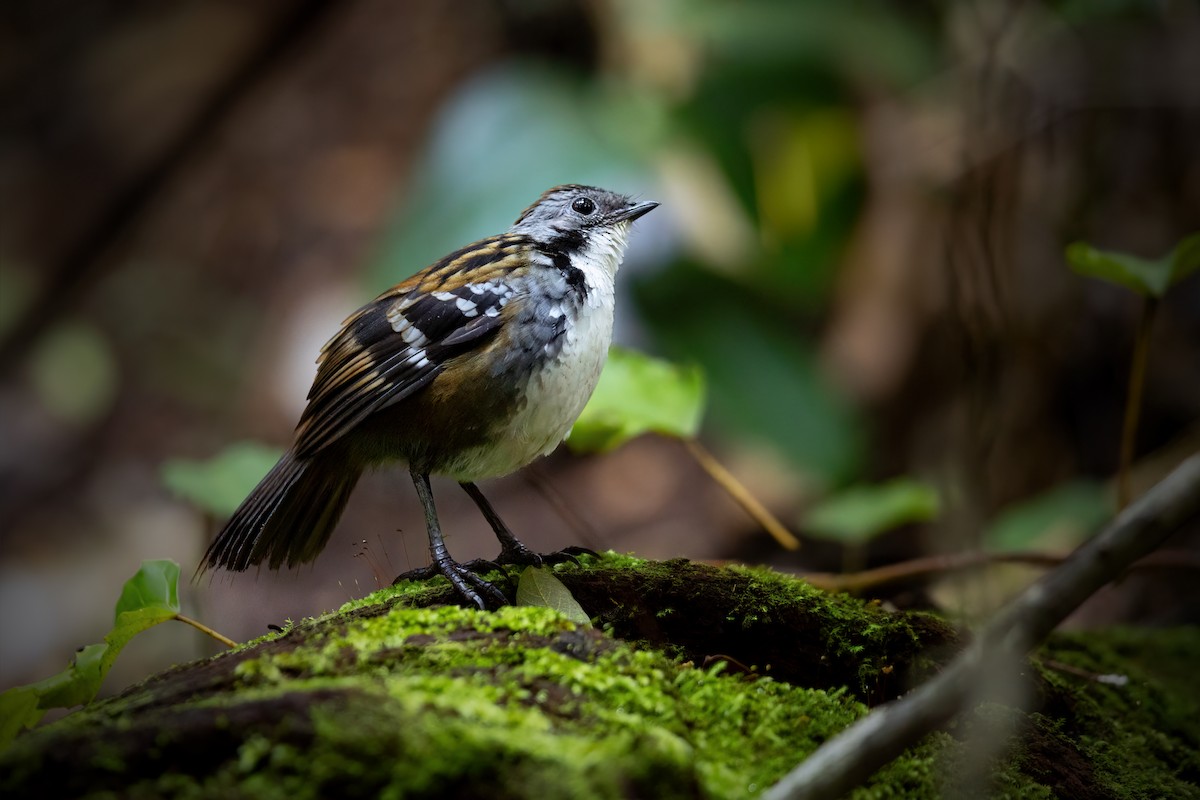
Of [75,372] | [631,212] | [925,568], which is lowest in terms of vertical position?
[925,568]

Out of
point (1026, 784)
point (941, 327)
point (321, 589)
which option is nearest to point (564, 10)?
point (941, 327)

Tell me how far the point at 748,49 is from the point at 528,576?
3695 millimetres

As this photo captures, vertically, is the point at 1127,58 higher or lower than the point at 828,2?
lower

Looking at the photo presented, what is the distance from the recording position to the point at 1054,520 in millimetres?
5414

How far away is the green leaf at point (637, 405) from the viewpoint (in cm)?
367

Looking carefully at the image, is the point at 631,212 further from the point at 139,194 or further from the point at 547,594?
the point at 139,194

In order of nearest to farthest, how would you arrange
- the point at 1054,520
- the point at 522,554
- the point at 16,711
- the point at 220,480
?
the point at 16,711
the point at 522,554
the point at 220,480
the point at 1054,520

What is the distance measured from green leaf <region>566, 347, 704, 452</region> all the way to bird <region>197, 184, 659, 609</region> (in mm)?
A: 439

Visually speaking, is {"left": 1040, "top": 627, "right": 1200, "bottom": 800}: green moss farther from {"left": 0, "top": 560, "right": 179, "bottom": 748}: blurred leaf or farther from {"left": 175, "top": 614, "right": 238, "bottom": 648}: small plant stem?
{"left": 0, "top": 560, "right": 179, "bottom": 748}: blurred leaf

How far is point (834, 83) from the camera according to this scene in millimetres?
A: 5930

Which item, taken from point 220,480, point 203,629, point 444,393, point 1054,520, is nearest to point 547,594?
point 444,393

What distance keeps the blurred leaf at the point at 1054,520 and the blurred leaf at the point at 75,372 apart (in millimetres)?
6319

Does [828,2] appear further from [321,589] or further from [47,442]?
[47,442]

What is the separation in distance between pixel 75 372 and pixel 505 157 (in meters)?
4.73
